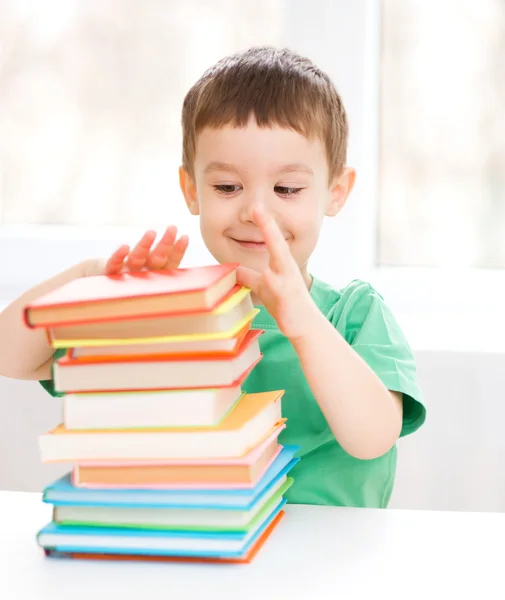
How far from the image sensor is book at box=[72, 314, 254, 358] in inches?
28.9

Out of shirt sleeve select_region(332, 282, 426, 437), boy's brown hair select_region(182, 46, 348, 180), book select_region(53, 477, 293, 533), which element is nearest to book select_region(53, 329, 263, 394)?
book select_region(53, 477, 293, 533)

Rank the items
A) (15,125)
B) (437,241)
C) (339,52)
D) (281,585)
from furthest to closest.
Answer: (15,125), (437,241), (339,52), (281,585)

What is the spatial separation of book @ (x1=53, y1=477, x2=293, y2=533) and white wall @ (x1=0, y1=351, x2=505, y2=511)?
925 millimetres

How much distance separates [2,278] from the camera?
220 cm

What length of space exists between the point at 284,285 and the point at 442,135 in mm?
1308

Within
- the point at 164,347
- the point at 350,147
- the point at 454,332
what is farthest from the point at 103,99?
the point at 164,347

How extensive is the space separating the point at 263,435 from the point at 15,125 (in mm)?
1646

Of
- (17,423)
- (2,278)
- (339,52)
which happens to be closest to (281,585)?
(17,423)

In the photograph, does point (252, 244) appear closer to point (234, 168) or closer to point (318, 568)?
point (234, 168)

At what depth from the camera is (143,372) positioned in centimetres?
75

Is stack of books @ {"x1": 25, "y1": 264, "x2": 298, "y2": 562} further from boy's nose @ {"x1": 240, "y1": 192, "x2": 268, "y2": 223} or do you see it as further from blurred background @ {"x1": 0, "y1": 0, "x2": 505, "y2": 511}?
blurred background @ {"x1": 0, "y1": 0, "x2": 505, "y2": 511}

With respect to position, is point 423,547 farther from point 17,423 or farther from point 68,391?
point 17,423

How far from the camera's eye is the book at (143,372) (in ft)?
2.42

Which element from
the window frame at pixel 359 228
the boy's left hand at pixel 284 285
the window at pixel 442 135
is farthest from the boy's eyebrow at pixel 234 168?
the window at pixel 442 135
